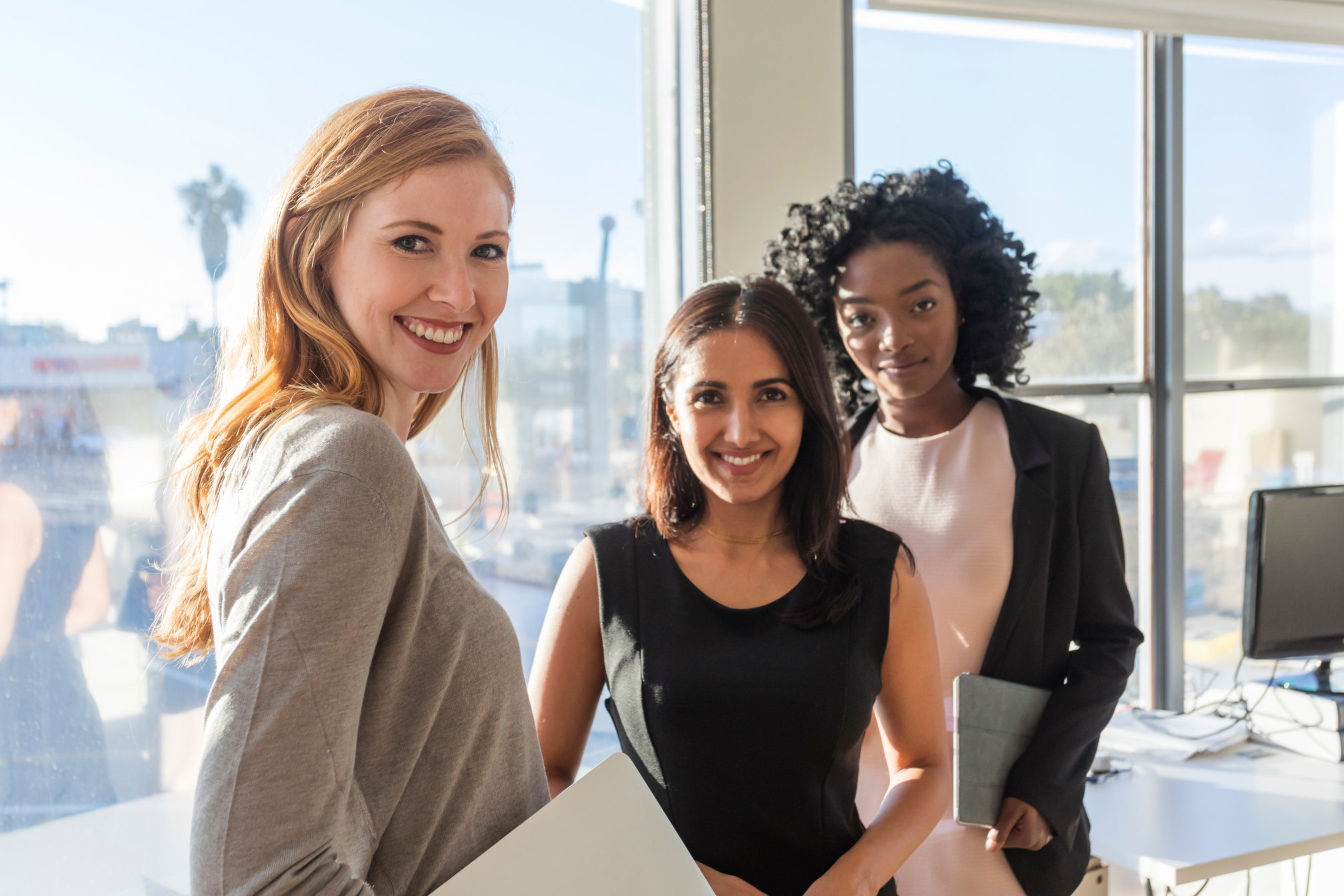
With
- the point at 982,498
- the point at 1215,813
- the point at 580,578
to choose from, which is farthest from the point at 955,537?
the point at 1215,813

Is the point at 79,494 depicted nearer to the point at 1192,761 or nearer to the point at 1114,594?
the point at 1114,594

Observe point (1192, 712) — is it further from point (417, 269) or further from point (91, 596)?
point (91, 596)

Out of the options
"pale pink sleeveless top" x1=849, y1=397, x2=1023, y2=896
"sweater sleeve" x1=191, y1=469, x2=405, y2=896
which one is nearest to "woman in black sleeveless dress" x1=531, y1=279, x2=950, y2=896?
"pale pink sleeveless top" x1=849, y1=397, x2=1023, y2=896

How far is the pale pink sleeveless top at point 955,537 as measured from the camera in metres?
1.58

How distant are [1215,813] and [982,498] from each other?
105 centimetres

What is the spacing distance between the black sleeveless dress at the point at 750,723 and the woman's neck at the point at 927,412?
0.58 m

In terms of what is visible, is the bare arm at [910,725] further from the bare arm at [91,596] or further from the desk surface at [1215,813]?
the bare arm at [91,596]

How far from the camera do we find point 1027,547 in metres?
1.60

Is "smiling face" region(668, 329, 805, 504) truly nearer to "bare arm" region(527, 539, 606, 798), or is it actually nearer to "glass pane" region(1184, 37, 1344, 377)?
"bare arm" region(527, 539, 606, 798)

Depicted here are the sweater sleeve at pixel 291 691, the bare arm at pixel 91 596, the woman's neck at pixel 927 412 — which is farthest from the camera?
the woman's neck at pixel 927 412

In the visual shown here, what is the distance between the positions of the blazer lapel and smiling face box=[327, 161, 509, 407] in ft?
3.52

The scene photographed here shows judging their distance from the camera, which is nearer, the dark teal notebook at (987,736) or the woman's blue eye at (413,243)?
the woman's blue eye at (413,243)

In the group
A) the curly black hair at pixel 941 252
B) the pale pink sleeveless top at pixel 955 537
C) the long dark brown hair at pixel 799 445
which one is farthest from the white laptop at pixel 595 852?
the curly black hair at pixel 941 252

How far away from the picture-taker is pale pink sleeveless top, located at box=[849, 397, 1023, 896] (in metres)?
1.58
